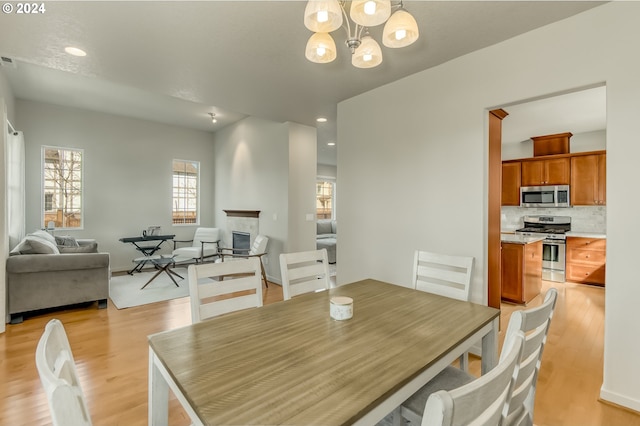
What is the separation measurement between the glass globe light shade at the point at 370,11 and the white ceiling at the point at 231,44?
0.82 m

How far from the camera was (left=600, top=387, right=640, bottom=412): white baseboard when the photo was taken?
195 centimetres

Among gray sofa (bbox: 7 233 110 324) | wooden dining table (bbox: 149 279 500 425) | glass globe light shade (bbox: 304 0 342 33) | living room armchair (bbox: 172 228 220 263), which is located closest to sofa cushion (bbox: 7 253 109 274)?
gray sofa (bbox: 7 233 110 324)

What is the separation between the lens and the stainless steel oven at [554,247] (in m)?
5.23

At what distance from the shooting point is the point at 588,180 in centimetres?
516

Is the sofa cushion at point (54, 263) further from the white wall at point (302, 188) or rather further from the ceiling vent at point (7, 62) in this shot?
the white wall at point (302, 188)

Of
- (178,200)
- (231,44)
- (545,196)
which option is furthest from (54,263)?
(545,196)

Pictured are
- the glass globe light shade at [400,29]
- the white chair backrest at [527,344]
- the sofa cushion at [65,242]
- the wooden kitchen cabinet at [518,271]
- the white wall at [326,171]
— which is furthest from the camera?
the white wall at [326,171]

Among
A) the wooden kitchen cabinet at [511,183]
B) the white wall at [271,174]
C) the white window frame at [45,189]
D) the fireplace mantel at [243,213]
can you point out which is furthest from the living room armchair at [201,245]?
the wooden kitchen cabinet at [511,183]

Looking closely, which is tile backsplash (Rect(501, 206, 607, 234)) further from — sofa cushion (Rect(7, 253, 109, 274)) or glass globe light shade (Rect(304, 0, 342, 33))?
sofa cushion (Rect(7, 253, 109, 274))

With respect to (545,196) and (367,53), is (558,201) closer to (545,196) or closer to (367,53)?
(545,196)

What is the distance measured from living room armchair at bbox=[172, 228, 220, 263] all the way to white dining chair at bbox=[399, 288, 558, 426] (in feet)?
16.6

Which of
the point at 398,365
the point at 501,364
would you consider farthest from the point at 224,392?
the point at 501,364

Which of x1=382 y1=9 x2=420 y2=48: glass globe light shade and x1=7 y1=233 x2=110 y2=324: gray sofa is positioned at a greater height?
x1=382 y1=9 x2=420 y2=48: glass globe light shade

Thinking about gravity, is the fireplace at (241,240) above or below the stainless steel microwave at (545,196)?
below
